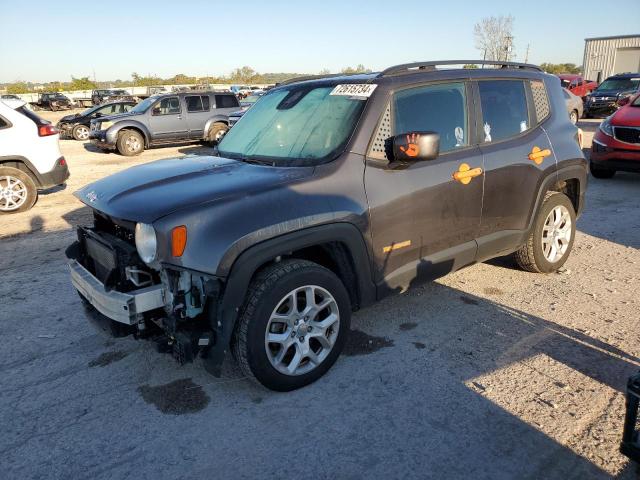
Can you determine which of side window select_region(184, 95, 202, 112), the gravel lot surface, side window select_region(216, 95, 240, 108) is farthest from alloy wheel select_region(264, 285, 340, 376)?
side window select_region(216, 95, 240, 108)

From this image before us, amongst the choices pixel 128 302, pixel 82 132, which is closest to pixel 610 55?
pixel 82 132

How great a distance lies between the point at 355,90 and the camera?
3.51m

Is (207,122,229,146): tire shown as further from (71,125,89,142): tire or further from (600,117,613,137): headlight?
(600,117,613,137): headlight

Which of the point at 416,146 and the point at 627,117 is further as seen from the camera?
the point at 627,117

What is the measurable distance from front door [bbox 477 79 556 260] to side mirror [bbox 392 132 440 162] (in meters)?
0.91

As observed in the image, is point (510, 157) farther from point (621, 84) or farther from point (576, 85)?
point (576, 85)

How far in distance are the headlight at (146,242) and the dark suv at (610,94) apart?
21.0 meters

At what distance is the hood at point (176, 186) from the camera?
2836 millimetres

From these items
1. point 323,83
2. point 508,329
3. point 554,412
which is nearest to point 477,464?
point 554,412

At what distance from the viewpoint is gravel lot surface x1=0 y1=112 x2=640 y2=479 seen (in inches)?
98.9

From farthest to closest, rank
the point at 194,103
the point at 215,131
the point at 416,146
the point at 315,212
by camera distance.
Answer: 1. the point at 194,103
2. the point at 215,131
3. the point at 416,146
4. the point at 315,212

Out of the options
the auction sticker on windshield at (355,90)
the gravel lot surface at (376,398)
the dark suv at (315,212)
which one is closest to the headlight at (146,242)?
the dark suv at (315,212)

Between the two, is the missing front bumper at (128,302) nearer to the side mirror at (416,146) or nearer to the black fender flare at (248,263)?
the black fender flare at (248,263)

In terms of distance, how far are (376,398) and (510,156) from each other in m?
2.27
